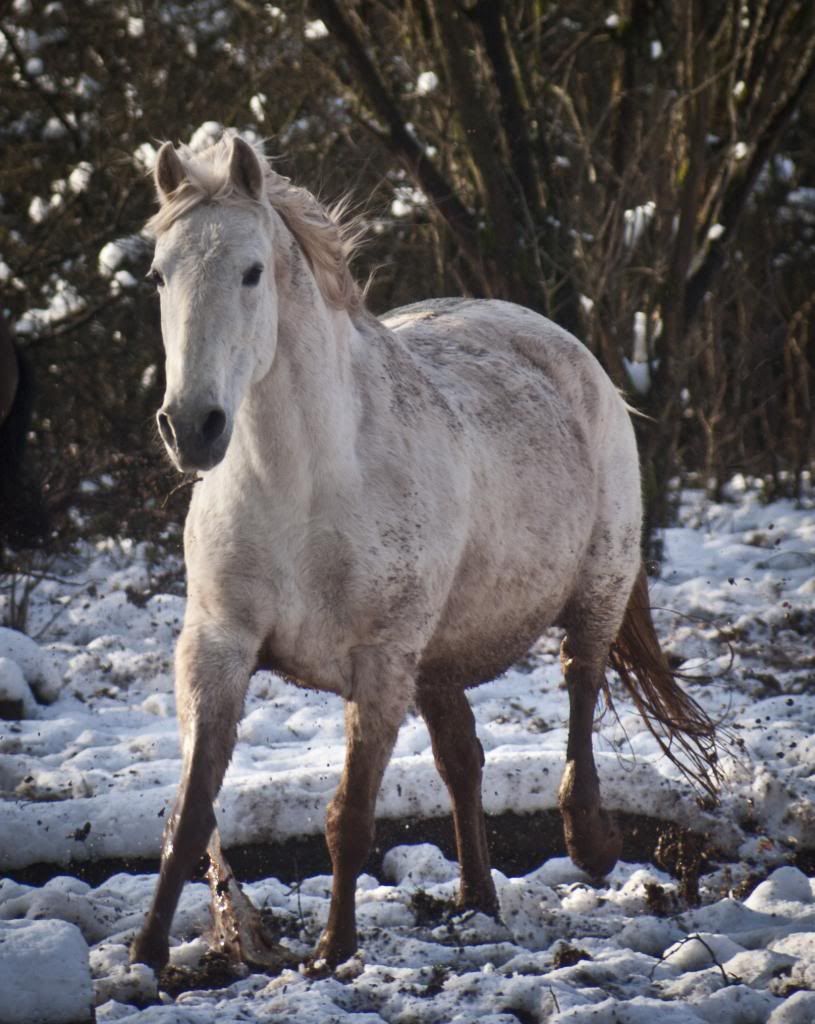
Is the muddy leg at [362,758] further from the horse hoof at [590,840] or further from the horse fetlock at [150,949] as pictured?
the horse hoof at [590,840]

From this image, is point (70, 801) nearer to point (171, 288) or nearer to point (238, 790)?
point (238, 790)

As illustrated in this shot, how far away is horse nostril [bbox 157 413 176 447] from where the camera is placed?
2873mm

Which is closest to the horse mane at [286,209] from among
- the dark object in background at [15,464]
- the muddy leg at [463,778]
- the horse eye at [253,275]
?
the horse eye at [253,275]

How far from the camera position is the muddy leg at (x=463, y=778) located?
3.96m

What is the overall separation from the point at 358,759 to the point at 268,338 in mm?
1078

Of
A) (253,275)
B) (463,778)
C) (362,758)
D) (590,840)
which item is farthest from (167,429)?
(590,840)

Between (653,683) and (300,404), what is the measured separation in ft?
7.37

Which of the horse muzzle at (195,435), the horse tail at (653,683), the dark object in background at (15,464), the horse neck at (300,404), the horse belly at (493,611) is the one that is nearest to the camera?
the horse muzzle at (195,435)

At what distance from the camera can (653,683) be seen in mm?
4996

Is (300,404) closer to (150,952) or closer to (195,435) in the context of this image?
(195,435)

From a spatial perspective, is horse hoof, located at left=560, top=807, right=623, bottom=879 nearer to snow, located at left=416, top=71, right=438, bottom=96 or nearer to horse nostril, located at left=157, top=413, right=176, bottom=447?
horse nostril, located at left=157, top=413, right=176, bottom=447

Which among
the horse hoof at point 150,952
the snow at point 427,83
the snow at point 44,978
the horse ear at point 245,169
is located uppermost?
the snow at point 427,83

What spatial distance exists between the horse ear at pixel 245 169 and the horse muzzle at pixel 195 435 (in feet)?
2.15

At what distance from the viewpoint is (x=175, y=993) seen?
3.12 meters
